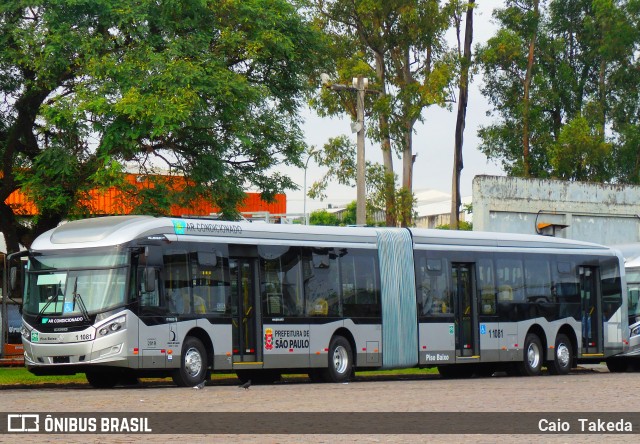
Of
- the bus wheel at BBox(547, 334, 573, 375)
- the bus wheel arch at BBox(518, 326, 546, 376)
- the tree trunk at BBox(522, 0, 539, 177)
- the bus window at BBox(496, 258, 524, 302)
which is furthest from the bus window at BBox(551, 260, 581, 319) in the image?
the tree trunk at BBox(522, 0, 539, 177)

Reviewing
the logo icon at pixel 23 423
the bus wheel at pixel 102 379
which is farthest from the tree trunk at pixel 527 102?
the logo icon at pixel 23 423

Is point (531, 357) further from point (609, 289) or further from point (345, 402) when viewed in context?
point (345, 402)

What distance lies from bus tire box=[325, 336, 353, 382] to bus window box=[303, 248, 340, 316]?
2.01 feet

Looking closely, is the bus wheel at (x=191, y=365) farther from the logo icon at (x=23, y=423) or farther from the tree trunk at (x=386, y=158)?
the tree trunk at (x=386, y=158)

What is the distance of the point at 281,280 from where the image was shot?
26.2m

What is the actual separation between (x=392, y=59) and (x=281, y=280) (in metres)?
24.0

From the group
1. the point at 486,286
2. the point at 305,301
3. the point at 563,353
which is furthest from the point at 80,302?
the point at 563,353

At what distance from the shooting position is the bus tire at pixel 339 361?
27031mm

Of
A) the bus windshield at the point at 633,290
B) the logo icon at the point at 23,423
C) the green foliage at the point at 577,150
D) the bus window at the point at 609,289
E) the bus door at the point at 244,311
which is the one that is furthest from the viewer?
the green foliage at the point at 577,150

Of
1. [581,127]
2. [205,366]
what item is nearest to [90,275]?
[205,366]

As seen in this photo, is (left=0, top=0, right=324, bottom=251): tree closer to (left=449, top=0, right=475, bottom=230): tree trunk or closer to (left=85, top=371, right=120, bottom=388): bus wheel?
(left=85, top=371, right=120, bottom=388): bus wheel

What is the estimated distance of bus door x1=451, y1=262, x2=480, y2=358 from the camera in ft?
98.4

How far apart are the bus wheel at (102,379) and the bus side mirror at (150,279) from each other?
2095mm

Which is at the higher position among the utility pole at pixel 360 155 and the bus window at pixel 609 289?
the utility pole at pixel 360 155
